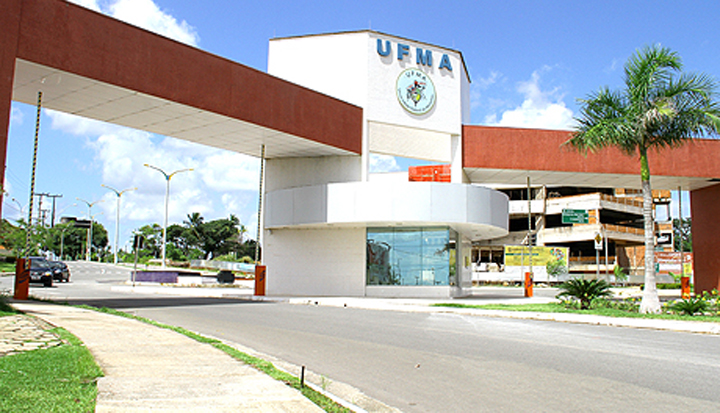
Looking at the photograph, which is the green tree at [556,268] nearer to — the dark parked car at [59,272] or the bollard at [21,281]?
the dark parked car at [59,272]

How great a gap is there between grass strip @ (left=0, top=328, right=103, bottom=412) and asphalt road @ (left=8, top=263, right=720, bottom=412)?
3.10 meters

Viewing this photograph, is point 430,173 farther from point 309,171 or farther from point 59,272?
point 59,272

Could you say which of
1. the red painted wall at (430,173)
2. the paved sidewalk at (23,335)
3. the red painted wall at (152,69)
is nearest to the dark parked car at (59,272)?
the red painted wall at (152,69)

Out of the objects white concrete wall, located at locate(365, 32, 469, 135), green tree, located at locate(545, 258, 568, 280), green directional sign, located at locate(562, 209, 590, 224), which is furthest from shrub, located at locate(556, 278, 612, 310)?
green tree, located at locate(545, 258, 568, 280)

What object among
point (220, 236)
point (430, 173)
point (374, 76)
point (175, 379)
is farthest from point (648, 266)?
point (220, 236)

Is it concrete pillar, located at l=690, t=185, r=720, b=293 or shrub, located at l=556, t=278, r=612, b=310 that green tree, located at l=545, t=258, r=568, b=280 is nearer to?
concrete pillar, located at l=690, t=185, r=720, b=293

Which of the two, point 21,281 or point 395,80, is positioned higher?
point 395,80

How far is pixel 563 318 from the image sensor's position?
1695cm

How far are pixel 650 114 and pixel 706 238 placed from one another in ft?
59.1

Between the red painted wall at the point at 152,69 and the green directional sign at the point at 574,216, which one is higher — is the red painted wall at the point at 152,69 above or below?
above

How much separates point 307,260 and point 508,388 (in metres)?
23.0

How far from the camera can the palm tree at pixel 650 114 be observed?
1839 cm

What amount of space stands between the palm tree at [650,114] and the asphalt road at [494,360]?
6.00 meters

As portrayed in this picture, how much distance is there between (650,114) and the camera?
18578 mm
